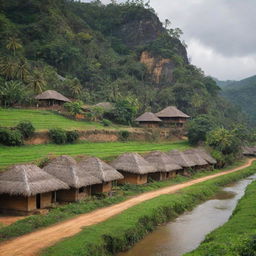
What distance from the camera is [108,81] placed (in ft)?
254

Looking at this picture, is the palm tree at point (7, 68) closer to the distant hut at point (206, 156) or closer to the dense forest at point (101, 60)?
the dense forest at point (101, 60)

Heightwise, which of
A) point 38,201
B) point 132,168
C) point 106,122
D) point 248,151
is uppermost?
point 106,122

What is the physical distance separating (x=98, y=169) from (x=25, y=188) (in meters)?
7.93

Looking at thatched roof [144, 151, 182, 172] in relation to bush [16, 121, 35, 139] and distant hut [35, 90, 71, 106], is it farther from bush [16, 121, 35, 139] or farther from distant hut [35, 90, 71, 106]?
distant hut [35, 90, 71, 106]

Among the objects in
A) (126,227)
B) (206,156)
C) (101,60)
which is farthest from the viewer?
(101,60)

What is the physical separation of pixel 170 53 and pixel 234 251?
279 ft

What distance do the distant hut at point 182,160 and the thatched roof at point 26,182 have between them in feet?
63.3

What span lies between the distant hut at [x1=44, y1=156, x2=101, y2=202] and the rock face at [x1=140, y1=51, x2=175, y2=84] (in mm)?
69035

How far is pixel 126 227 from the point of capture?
1880cm

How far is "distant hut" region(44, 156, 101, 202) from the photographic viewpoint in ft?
78.1

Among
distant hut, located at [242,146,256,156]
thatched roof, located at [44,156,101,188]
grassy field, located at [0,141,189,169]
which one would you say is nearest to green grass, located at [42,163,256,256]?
thatched roof, located at [44,156,101,188]

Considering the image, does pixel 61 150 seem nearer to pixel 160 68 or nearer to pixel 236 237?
pixel 236 237

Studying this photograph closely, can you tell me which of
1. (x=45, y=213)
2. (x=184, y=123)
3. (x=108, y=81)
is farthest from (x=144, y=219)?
(x=108, y=81)

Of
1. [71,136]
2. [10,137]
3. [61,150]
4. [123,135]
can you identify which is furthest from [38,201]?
[123,135]
